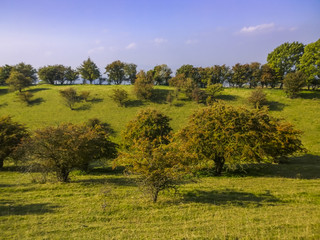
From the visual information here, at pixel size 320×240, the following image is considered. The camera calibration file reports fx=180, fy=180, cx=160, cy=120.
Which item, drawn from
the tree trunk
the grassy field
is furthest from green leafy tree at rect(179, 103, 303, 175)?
the grassy field

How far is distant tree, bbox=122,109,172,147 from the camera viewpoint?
28.4 m

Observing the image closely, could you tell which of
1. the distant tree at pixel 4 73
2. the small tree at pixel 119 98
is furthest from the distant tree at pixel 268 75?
the distant tree at pixel 4 73

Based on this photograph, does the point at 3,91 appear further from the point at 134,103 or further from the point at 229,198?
the point at 229,198

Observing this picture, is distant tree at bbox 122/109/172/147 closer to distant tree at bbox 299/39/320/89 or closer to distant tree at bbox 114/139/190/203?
distant tree at bbox 114/139/190/203

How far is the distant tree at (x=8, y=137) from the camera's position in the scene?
24.9 meters

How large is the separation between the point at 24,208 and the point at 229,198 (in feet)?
48.1

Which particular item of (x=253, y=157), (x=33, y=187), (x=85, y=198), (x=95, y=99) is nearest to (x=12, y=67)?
(x=95, y=99)

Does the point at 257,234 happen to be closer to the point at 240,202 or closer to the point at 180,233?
the point at 180,233

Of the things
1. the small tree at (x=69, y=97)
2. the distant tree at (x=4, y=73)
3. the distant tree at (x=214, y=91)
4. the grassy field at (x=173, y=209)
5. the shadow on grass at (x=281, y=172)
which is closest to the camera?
the grassy field at (x=173, y=209)

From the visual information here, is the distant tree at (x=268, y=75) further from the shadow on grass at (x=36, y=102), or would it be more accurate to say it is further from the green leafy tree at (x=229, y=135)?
the shadow on grass at (x=36, y=102)

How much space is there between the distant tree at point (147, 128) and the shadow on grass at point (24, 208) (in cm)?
1649

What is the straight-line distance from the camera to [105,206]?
477 inches

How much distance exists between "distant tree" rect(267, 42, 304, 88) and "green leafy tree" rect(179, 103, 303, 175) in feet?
200

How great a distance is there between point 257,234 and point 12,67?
385 feet
